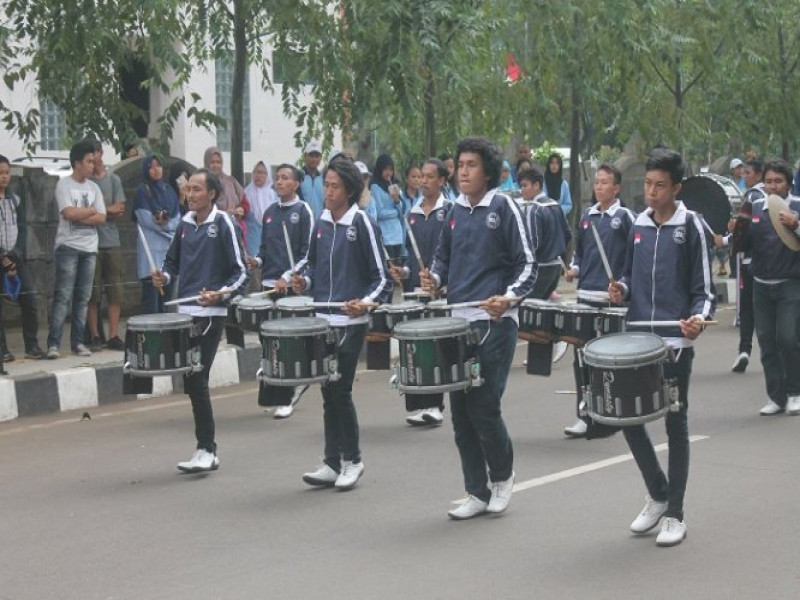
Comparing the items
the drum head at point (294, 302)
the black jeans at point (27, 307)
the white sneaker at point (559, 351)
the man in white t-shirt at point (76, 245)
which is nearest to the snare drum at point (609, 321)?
the drum head at point (294, 302)

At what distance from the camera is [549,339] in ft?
34.1

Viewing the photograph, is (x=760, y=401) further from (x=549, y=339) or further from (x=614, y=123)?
(x=614, y=123)

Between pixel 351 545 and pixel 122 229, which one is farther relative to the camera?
pixel 122 229

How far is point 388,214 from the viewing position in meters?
17.5

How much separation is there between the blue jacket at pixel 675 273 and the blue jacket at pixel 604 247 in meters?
3.00

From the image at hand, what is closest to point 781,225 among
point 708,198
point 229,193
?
point 708,198

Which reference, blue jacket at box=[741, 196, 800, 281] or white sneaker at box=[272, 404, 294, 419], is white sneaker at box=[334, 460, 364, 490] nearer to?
white sneaker at box=[272, 404, 294, 419]

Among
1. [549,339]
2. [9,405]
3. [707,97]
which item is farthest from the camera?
[707,97]

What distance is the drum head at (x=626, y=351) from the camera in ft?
23.7

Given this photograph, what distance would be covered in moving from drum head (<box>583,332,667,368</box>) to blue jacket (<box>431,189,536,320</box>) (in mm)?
811

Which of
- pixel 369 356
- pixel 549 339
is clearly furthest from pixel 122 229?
pixel 549 339

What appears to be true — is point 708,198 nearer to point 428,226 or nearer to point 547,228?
point 547,228

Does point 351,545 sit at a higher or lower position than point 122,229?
lower

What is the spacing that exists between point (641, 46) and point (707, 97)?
25.0 ft
